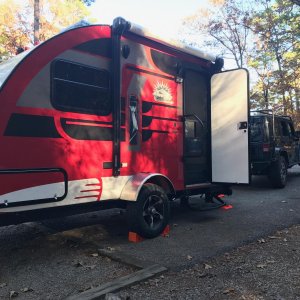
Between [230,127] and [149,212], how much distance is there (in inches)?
101

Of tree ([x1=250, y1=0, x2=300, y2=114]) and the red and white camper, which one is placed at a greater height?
tree ([x1=250, y1=0, x2=300, y2=114])

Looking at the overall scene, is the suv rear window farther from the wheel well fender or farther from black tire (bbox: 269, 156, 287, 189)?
the wheel well fender

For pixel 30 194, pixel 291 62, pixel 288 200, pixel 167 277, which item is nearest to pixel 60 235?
pixel 30 194

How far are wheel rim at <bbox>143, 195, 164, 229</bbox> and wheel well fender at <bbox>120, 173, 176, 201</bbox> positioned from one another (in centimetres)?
30

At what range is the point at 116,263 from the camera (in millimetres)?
4547

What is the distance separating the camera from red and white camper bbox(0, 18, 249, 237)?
427cm

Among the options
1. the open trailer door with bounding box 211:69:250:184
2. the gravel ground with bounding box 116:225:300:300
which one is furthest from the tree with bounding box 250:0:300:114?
the gravel ground with bounding box 116:225:300:300

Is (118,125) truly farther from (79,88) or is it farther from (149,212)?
(149,212)

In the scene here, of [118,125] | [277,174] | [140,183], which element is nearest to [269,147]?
[277,174]

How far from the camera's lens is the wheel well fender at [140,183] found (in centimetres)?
529

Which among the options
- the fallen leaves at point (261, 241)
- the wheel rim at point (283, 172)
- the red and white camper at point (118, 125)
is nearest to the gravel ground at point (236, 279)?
the fallen leaves at point (261, 241)

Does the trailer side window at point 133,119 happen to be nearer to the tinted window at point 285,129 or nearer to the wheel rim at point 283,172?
the wheel rim at point 283,172

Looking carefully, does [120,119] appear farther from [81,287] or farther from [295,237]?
[295,237]

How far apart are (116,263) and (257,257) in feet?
5.73
